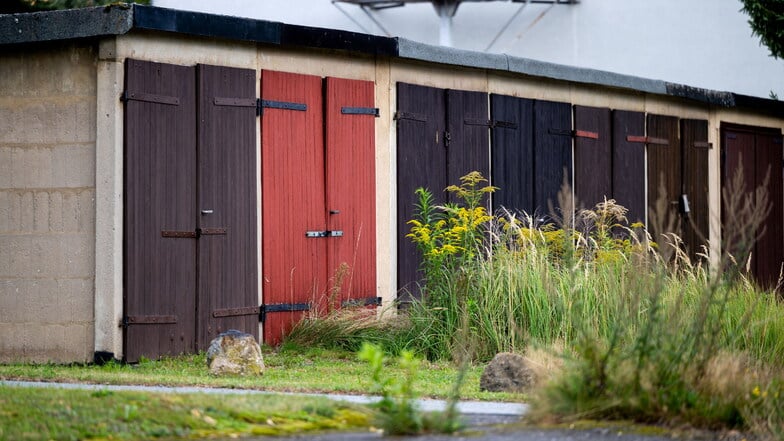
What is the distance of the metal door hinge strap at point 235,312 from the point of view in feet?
35.2

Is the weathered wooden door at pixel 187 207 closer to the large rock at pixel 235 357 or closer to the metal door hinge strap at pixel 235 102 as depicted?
the metal door hinge strap at pixel 235 102

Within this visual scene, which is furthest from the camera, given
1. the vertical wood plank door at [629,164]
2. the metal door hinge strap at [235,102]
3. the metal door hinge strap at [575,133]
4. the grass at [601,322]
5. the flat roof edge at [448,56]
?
the vertical wood plank door at [629,164]

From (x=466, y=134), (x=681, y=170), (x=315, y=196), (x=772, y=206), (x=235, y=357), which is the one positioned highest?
(x=466, y=134)

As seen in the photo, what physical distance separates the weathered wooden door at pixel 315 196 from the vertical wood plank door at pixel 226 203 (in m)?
0.17

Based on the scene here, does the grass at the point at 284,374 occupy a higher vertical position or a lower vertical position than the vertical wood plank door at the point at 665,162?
lower

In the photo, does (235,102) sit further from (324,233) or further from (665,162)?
(665,162)

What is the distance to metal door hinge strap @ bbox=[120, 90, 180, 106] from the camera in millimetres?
10172

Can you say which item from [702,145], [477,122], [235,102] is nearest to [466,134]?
[477,122]

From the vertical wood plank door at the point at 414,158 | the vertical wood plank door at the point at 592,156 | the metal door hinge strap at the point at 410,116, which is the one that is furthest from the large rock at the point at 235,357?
the vertical wood plank door at the point at 592,156

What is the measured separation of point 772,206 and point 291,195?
955 cm

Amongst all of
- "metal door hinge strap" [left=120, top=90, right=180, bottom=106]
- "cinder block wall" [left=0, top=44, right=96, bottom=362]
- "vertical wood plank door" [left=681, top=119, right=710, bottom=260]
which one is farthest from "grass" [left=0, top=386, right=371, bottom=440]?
"vertical wood plank door" [left=681, top=119, right=710, bottom=260]

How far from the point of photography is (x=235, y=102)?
11.0 m

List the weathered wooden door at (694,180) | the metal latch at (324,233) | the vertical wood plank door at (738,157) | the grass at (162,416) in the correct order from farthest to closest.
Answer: the vertical wood plank door at (738,157), the weathered wooden door at (694,180), the metal latch at (324,233), the grass at (162,416)

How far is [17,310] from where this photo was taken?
10398 mm
